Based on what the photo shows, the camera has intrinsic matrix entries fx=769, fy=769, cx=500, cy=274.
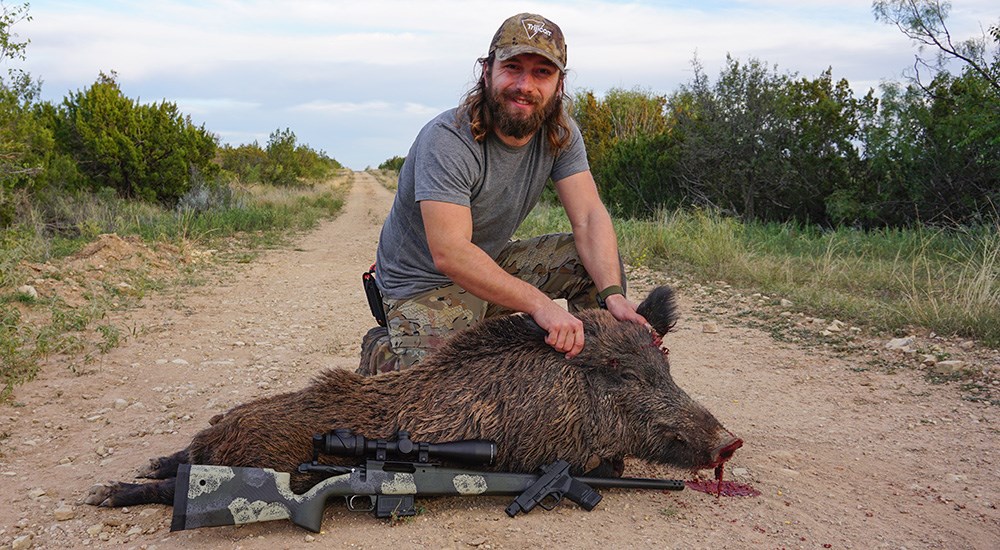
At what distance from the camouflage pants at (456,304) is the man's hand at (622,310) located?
19.9 inches

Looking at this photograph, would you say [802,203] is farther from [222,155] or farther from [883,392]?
[222,155]

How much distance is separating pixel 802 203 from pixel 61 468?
12.6m

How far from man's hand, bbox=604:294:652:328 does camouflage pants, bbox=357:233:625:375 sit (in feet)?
1.66

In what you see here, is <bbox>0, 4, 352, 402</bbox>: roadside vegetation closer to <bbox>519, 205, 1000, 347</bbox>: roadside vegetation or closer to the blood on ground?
the blood on ground

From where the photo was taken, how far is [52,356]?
5.19 meters

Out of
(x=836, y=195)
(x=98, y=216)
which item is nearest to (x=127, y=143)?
(x=98, y=216)

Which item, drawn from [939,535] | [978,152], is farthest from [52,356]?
[978,152]

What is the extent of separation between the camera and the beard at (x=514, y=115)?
3596 millimetres

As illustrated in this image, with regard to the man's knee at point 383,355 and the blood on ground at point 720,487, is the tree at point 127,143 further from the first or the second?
the blood on ground at point 720,487

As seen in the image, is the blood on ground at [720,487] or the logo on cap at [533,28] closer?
the blood on ground at [720,487]

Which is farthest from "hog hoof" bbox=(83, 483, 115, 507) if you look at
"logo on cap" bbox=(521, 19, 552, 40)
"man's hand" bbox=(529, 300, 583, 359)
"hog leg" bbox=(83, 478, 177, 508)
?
"logo on cap" bbox=(521, 19, 552, 40)

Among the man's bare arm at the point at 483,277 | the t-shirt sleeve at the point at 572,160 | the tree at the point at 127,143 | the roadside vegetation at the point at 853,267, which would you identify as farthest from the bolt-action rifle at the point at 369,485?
the tree at the point at 127,143

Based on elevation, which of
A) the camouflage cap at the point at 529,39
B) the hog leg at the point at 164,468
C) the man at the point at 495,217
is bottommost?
the hog leg at the point at 164,468

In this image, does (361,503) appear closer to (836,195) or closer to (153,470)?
(153,470)
